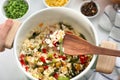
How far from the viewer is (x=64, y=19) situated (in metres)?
0.72

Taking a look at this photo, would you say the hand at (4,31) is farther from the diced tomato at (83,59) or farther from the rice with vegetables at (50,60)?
the diced tomato at (83,59)

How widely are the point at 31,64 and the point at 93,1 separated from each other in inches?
12.4

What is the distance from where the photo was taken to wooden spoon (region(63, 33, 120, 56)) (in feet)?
1.91

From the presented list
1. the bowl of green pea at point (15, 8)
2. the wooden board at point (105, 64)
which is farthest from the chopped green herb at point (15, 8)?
the wooden board at point (105, 64)

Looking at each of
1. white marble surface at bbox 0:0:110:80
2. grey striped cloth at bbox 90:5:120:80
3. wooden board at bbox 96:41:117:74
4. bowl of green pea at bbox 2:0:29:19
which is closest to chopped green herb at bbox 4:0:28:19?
bowl of green pea at bbox 2:0:29:19

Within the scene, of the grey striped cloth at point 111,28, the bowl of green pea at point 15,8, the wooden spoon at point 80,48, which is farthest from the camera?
the bowl of green pea at point 15,8

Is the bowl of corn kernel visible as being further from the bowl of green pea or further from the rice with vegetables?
the rice with vegetables

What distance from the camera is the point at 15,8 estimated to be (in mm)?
886

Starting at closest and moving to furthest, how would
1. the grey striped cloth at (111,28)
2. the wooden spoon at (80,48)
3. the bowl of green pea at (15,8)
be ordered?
the wooden spoon at (80,48) < the grey striped cloth at (111,28) < the bowl of green pea at (15,8)

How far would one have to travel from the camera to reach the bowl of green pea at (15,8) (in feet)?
2.87

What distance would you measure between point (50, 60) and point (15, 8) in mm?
288

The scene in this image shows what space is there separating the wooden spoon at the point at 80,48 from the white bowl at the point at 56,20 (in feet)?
0.14

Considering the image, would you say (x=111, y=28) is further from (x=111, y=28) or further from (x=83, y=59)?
(x=83, y=59)

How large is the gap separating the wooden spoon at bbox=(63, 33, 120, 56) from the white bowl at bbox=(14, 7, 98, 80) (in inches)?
1.7
